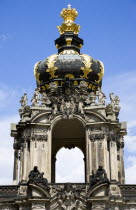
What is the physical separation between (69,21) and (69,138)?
30.9 ft

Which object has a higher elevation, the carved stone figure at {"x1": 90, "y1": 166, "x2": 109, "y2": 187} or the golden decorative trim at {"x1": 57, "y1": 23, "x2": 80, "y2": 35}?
the golden decorative trim at {"x1": 57, "y1": 23, "x2": 80, "y2": 35}

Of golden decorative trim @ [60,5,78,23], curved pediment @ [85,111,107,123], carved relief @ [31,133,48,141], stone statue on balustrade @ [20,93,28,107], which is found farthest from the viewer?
golden decorative trim @ [60,5,78,23]

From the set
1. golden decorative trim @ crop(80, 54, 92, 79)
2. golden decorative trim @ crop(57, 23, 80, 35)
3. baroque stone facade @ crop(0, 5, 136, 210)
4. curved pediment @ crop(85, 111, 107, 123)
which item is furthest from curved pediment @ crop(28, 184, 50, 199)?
golden decorative trim @ crop(57, 23, 80, 35)

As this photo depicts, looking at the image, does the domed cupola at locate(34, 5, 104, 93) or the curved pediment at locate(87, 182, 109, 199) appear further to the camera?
the domed cupola at locate(34, 5, 104, 93)

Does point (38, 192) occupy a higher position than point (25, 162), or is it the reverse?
point (25, 162)

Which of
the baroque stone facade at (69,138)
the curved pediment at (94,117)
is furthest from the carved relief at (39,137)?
the curved pediment at (94,117)

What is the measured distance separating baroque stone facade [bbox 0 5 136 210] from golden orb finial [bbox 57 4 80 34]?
76.5 inches

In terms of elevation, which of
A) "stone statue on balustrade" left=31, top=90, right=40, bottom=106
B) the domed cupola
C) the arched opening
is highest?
the domed cupola

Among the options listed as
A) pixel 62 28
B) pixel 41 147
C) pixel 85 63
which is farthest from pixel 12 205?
pixel 62 28

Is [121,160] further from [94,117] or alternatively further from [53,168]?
[53,168]

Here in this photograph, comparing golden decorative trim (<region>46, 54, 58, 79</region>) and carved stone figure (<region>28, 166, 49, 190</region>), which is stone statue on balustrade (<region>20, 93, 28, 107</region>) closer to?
golden decorative trim (<region>46, 54, 58, 79</region>)

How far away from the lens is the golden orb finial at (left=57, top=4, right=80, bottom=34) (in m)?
40.2

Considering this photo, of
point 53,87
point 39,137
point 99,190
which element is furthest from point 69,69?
point 99,190

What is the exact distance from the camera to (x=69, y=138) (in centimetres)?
3828
